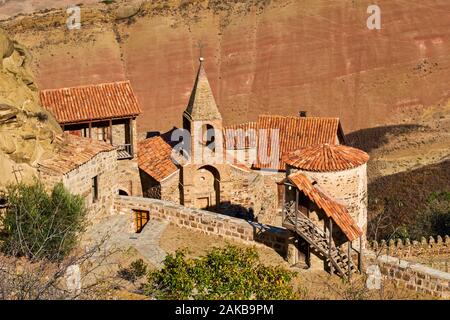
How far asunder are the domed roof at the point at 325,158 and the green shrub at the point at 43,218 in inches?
303

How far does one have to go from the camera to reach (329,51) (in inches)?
3177

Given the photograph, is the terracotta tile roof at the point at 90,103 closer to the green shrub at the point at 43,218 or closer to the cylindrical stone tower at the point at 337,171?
the green shrub at the point at 43,218

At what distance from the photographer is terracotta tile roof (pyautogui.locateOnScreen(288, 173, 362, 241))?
2861cm

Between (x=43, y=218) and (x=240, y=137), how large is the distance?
61.0 feet

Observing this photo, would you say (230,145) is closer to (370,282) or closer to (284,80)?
(370,282)

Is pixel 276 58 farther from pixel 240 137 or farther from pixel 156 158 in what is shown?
pixel 156 158

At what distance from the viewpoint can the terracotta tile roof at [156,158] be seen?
39.6 m

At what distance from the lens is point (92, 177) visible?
115 ft

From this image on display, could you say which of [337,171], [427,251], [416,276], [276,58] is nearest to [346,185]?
[337,171]

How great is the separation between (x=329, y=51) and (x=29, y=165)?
51.7 metres

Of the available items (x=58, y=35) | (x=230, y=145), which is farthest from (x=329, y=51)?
(x=230, y=145)

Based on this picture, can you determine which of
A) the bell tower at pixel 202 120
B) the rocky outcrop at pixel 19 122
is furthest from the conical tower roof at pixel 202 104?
the rocky outcrop at pixel 19 122

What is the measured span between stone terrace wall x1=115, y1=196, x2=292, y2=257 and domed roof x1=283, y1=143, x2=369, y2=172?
2529mm

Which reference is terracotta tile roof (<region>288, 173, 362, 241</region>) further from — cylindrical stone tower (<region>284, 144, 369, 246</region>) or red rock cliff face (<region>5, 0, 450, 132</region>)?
red rock cliff face (<region>5, 0, 450, 132</region>)
